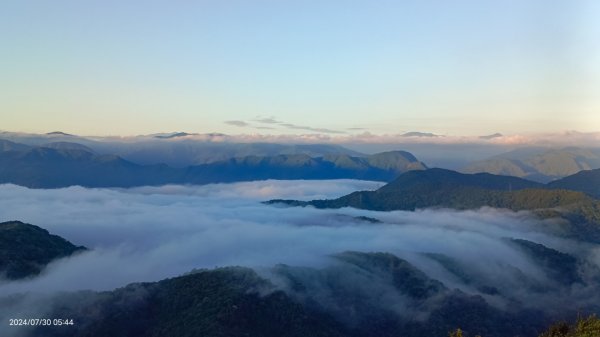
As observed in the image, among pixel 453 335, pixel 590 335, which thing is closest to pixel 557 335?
pixel 590 335

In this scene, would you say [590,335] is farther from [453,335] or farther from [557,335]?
[453,335]
